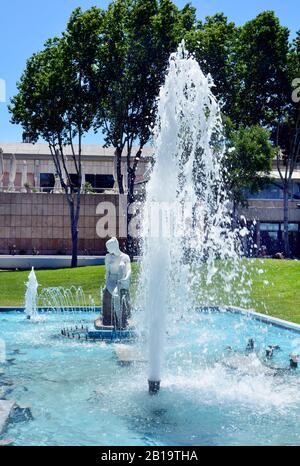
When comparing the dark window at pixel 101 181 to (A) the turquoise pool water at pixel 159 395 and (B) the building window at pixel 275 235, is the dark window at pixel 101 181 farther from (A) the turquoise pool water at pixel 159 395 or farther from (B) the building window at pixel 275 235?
(A) the turquoise pool water at pixel 159 395

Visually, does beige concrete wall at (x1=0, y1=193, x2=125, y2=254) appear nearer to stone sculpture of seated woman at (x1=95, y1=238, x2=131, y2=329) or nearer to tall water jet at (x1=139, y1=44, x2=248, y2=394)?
stone sculpture of seated woman at (x1=95, y1=238, x2=131, y2=329)

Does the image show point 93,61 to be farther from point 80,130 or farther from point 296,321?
point 296,321

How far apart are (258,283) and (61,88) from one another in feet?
45.7

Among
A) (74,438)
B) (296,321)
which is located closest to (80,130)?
(296,321)

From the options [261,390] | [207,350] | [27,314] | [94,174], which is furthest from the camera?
[94,174]

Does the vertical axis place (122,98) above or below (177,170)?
above

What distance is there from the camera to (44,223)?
39531 millimetres

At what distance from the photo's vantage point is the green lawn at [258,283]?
58.1 feet

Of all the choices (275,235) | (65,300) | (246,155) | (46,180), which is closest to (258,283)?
(65,300)

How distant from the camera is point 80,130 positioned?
30125 mm

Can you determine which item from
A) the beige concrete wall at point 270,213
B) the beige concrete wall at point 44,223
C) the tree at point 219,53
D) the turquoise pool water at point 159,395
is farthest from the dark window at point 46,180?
the turquoise pool water at point 159,395

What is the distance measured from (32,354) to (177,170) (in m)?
4.73

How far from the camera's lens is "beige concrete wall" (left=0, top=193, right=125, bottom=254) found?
3928 cm

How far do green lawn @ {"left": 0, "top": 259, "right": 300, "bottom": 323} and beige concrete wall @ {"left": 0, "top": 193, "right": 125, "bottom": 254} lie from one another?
12.0 meters
